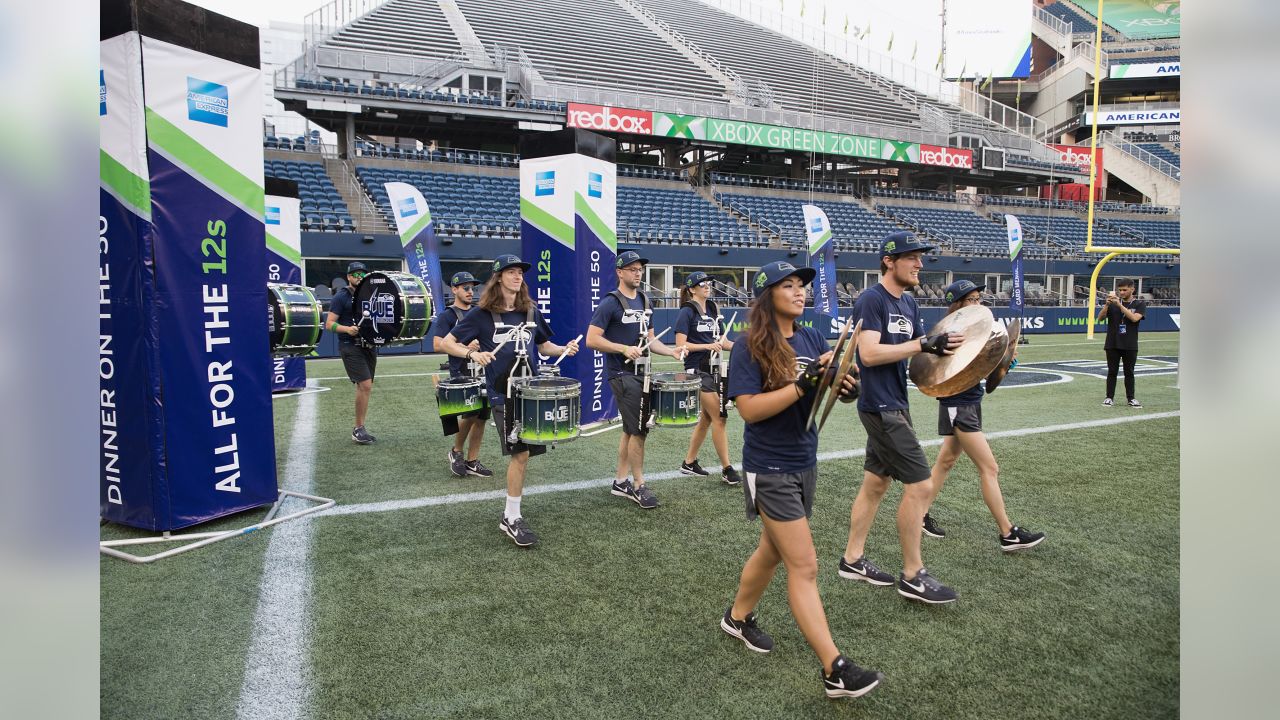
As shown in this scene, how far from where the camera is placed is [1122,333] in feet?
35.6

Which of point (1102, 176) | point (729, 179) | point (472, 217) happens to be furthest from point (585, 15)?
point (1102, 176)

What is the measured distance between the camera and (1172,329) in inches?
1174

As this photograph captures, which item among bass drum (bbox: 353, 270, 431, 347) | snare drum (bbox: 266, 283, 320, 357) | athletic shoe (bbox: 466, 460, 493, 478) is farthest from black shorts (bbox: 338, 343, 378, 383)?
athletic shoe (bbox: 466, 460, 493, 478)

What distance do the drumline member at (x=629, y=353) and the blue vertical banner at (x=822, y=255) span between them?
11.4 meters

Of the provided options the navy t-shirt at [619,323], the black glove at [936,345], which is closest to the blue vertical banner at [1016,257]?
the navy t-shirt at [619,323]

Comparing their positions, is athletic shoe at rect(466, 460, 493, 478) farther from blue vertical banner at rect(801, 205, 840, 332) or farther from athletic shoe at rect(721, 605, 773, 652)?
blue vertical banner at rect(801, 205, 840, 332)

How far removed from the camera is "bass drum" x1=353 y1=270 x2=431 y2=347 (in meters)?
8.05

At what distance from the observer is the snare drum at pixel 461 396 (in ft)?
23.1

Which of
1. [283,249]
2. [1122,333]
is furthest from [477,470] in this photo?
[1122,333]

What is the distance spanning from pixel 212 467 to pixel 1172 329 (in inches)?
1372

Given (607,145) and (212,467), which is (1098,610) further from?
(607,145)

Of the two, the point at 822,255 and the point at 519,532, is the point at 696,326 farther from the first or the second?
the point at 822,255

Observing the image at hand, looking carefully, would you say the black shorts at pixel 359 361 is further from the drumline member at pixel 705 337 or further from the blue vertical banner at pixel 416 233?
the blue vertical banner at pixel 416 233
